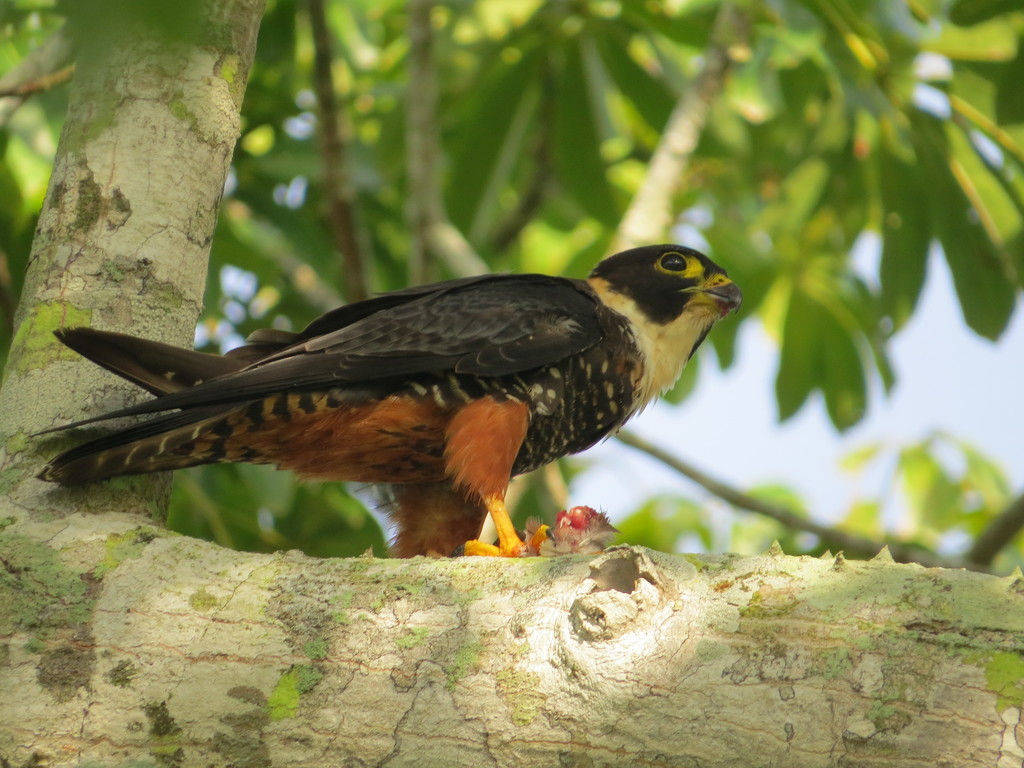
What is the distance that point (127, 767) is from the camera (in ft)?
6.16

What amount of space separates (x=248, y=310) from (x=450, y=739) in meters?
3.90

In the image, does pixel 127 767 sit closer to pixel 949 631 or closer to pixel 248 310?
pixel 949 631

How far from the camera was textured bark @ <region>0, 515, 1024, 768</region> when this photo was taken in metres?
1.75

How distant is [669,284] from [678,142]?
1.15 meters

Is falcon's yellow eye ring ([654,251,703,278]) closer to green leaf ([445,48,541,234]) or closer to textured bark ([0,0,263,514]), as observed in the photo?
green leaf ([445,48,541,234])

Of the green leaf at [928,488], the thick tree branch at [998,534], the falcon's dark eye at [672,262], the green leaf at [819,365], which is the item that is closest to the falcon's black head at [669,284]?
the falcon's dark eye at [672,262]

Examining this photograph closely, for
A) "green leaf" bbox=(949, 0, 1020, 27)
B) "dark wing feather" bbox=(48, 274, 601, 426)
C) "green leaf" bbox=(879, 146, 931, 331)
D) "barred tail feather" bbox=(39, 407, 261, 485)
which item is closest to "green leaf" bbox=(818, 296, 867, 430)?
"green leaf" bbox=(879, 146, 931, 331)

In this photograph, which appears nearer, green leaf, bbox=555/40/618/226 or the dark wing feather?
the dark wing feather

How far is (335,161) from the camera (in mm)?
4934

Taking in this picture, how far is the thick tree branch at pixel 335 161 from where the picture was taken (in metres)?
4.85

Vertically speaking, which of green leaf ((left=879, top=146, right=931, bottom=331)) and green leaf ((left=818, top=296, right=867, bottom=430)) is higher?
green leaf ((left=879, top=146, right=931, bottom=331))

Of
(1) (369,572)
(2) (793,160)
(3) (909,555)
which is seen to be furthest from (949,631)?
(2) (793,160)

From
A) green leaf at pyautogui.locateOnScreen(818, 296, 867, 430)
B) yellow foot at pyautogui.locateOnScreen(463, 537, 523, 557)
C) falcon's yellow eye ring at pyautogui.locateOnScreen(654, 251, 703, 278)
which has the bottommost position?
green leaf at pyautogui.locateOnScreen(818, 296, 867, 430)

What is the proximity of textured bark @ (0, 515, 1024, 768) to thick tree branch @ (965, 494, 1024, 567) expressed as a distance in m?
2.78
